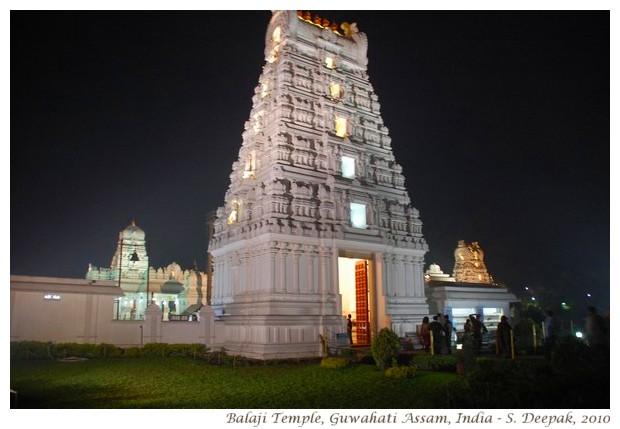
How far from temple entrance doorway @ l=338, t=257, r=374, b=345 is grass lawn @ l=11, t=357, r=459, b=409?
6.90m

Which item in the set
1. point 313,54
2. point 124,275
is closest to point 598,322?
point 313,54

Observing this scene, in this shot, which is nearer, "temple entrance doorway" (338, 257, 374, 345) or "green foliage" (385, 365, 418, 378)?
"green foliage" (385, 365, 418, 378)

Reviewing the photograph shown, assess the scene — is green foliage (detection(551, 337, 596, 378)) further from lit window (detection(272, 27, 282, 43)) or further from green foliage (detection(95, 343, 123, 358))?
lit window (detection(272, 27, 282, 43))

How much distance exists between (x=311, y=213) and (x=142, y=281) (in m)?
41.0

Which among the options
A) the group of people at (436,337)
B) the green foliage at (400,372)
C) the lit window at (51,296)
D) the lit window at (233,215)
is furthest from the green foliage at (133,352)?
the group of people at (436,337)

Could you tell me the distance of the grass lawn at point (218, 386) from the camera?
13.0 metres

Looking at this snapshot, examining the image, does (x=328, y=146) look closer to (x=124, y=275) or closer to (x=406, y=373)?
(x=406, y=373)

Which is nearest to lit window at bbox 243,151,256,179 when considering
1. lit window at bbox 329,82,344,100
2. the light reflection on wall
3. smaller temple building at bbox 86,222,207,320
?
lit window at bbox 329,82,344,100

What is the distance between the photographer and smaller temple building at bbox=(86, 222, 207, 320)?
193 feet

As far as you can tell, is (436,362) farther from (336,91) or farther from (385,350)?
(336,91)

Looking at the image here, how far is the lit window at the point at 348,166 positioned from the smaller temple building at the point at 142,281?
1407 inches

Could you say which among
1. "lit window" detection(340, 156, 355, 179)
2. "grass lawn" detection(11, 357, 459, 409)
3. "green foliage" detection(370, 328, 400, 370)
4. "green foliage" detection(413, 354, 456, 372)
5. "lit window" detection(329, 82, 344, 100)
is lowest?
"grass lawn" detection(11, 357, 459, 409)

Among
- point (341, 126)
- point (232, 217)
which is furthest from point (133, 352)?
point (341, 126)

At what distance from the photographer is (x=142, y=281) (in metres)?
60.3
